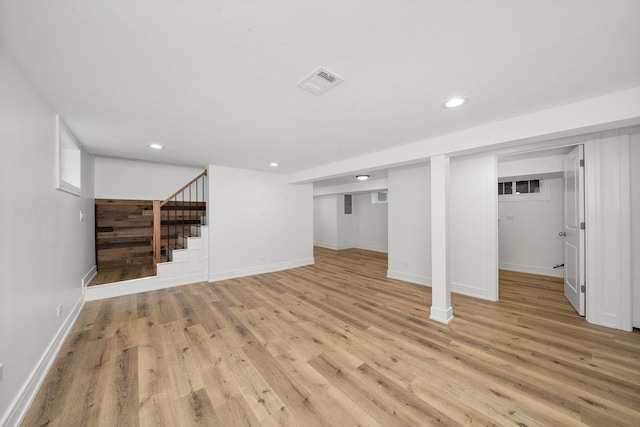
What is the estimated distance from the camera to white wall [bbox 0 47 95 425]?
4.91 feet

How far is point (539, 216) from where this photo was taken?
5.06 meters

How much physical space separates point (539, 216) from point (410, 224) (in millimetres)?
3014

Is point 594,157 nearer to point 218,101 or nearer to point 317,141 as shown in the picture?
point 317,141

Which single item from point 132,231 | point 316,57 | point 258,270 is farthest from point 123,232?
point 316,57

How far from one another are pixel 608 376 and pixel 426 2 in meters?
3.15

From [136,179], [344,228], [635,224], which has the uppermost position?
[136,179]

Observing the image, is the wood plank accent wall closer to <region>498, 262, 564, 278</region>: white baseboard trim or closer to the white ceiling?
the white ceiling

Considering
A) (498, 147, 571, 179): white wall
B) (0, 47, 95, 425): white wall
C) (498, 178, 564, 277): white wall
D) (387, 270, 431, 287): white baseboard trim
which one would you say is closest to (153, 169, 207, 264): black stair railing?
(0, 47, 95, 425): white wall

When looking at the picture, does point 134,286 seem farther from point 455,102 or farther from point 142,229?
point 455,102

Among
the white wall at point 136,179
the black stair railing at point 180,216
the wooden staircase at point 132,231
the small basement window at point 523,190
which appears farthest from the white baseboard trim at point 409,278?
the white wall at point 136,179

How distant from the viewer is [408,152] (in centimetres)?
336

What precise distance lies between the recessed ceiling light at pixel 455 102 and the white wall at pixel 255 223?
4386 millimetres

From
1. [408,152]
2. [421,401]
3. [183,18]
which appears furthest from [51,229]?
[408,152]

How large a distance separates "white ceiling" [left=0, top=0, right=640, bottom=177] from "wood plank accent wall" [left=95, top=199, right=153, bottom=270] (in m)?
2.93
